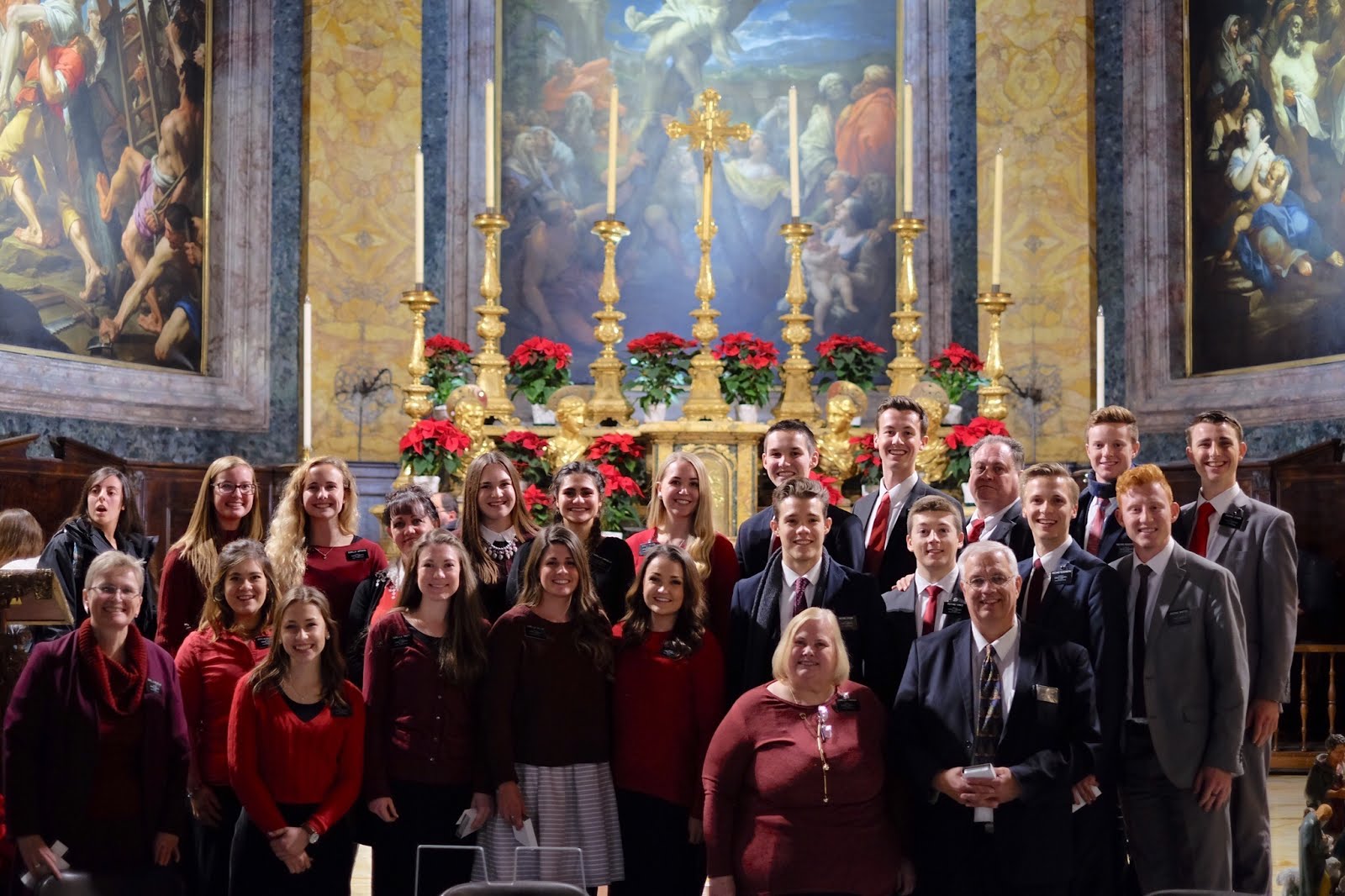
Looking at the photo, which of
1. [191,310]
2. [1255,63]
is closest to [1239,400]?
[1255,63]

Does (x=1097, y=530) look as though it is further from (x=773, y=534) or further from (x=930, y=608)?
(x=773, y=534)

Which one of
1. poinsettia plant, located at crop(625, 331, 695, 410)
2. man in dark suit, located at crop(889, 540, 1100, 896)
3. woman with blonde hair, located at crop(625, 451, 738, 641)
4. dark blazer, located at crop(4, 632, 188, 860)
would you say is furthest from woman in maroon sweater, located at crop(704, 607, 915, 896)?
poinsettia plant, located at crop(625, 331, 695, 410)

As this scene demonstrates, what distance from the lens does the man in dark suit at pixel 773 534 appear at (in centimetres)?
522

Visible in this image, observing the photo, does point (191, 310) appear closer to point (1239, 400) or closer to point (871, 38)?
point (871, 38)

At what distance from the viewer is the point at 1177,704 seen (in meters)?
4.60

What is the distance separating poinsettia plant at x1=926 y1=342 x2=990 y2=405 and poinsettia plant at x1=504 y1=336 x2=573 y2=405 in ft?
6.15

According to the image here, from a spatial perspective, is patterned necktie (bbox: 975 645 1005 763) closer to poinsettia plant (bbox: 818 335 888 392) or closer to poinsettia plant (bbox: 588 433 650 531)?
poinsettia plant (bbox: 588 433 650 531)

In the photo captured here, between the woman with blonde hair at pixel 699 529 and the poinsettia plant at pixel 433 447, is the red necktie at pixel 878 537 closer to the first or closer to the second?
the woman with blonde hair at pixel 699 529

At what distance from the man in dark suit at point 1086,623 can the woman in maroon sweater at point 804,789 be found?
536 millimetres

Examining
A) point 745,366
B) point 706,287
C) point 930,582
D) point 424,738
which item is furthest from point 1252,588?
point 706,287

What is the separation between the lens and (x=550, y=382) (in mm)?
7934

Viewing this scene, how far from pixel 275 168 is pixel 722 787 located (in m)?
7.04

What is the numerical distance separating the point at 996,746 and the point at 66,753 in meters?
2.61

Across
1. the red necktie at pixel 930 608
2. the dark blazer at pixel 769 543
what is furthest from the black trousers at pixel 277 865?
the red necktie at pixel 930 608
